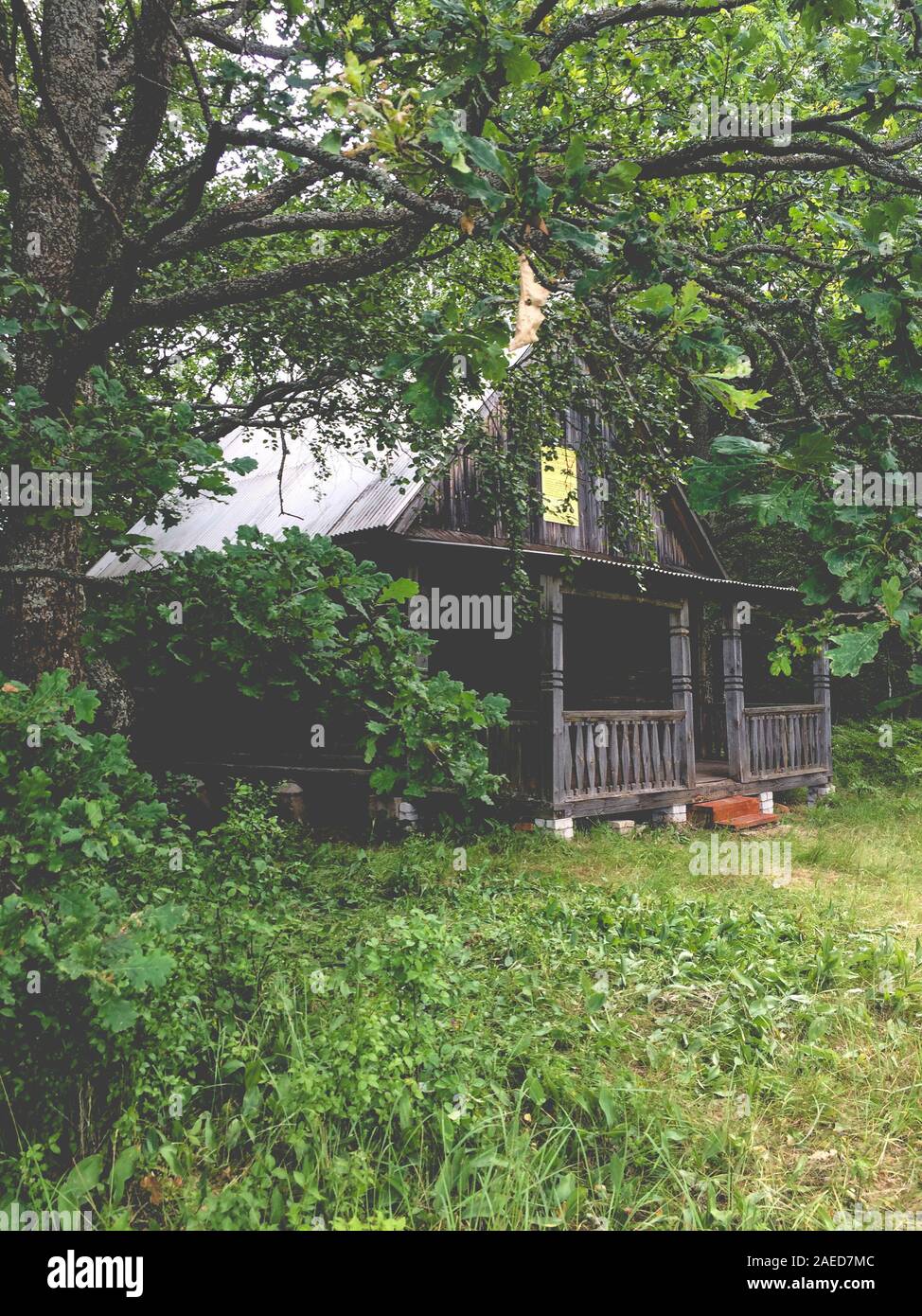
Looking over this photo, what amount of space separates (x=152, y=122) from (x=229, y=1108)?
4.98m

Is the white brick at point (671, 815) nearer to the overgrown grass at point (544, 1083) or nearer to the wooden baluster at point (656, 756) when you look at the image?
the wooden baluster at point (656, 756)

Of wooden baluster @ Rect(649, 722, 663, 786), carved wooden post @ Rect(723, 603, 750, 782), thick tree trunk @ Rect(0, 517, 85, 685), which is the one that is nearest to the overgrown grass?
thick tree trunk @ Rect(0, 517, 85, 685)

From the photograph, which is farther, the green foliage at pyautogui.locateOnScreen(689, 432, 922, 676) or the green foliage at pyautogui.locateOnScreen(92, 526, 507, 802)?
the green foliage at pyautogui.locateOnScreen(92, 526, 507, 802)

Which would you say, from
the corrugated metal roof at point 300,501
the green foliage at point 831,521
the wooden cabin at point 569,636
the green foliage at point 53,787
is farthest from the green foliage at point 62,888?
the corrugated metal roof at point 300,501

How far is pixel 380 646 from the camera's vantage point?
137 inches

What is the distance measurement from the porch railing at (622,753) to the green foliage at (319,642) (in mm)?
6838

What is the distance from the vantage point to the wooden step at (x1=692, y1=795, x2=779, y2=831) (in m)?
11.5

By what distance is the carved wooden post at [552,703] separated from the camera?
32.7ft

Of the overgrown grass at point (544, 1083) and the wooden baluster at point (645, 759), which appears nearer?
the overgrown grass at point (544, 1083)

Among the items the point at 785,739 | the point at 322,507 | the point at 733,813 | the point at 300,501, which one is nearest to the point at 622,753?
the point at 733,813

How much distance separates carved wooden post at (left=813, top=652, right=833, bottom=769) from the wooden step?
2.87m

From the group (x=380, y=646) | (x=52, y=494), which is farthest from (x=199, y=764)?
(x=380, y=646)

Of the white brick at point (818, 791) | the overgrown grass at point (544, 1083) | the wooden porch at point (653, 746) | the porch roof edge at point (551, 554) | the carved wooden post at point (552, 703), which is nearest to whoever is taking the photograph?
the overgrown grass at point (544, 1083)

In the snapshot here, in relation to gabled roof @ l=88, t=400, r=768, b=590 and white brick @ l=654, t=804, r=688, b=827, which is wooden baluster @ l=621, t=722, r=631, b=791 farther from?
gabled roof @ l=88, t=400, r=768, b=590
